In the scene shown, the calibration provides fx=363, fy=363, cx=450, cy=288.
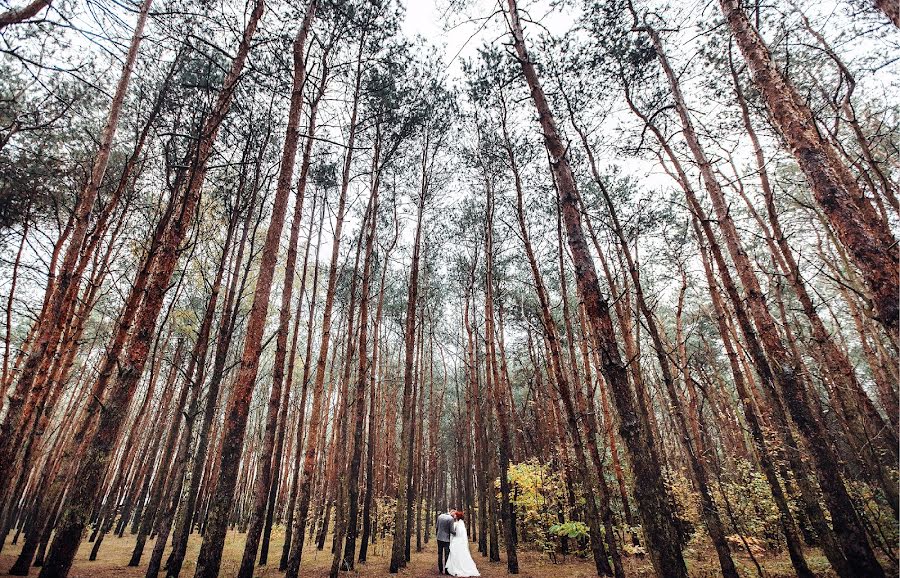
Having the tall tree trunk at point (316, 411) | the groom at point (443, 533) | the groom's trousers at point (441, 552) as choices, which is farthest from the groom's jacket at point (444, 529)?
the tall tree trunk at point (316, 411)

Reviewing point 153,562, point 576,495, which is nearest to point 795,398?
point 576,495

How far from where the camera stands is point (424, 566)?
1052 cm

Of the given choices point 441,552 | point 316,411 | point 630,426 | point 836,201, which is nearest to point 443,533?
point 441,552

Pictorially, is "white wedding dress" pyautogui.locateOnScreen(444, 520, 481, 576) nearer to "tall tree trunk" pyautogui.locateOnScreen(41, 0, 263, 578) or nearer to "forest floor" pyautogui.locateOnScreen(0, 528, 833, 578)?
"forest floor" pyautogui.locateOnScreen(0, 528, 833, 578)

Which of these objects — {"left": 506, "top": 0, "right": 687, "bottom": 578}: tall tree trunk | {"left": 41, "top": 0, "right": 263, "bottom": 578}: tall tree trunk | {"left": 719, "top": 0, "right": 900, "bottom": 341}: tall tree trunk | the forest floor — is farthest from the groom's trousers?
{"left": 719, "top": 0, "right": 900, "bottom": 341}: tall tree trunk

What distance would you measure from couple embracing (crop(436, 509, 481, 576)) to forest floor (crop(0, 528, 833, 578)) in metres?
0.38

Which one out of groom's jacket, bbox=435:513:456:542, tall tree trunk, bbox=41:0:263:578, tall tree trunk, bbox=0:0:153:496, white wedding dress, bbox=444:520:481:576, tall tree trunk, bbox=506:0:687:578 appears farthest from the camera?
groom's jacket, bbox=435:513:456:542

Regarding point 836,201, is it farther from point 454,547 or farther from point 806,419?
point 454,547

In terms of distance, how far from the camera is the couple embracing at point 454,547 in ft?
30.2

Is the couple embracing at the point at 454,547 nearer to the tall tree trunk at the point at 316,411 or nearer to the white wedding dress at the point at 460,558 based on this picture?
the white wedding dress at the point at 460,558

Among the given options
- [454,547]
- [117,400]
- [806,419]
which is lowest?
[454,547]

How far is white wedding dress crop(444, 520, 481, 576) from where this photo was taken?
9156 millimetres

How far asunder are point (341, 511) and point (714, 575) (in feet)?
26.5

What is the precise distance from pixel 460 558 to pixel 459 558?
27 millimetres
